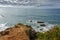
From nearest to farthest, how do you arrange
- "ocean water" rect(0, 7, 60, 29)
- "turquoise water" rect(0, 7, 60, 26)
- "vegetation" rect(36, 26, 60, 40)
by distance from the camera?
1. "vegetation" rect(36, 26, 60, 40)
2. "ocean water" rect(0, 7, 60, 29)
3. "turquoise water" rect(0, 7, 60, 26)

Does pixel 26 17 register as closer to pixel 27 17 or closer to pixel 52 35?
pixel 27 17

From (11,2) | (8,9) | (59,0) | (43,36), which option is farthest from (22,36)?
(59,0)

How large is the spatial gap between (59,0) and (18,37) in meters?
33.0

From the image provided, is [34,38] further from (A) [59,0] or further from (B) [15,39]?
(A) [59,0]

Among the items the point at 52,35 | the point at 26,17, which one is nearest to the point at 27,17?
the point at 26,17

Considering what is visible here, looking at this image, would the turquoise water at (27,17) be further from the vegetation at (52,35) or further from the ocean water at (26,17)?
the vegetation at (52,35)

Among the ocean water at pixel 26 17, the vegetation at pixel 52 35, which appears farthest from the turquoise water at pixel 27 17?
the vegetation at pixel 52 35

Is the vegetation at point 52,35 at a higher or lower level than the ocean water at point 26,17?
higher

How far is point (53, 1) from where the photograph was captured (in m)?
39.8

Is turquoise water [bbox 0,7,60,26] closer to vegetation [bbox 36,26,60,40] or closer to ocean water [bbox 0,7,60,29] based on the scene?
ocean water [bbox 0,7,60,29]

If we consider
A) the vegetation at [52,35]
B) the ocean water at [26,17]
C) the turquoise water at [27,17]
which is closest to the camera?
the vegetation at [52,35]

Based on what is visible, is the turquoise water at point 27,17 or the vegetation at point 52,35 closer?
the vegetation at point 52,35

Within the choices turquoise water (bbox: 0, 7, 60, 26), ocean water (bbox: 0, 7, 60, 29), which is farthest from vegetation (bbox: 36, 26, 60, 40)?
turquoise water (bbox: 0, 7, 60, 26)

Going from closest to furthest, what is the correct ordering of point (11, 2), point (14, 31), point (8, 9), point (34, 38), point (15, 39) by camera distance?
point (15, 39), point (14, 31), point (34, 38), point (8, 9), point (11, 2)
